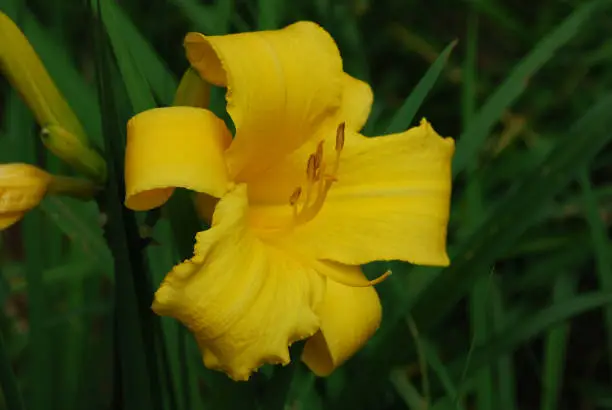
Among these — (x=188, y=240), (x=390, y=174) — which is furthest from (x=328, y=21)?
(x=188, y=240)

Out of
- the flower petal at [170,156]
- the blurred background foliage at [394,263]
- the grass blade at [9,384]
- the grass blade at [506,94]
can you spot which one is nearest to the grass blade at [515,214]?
the blurred background foliage at [394,263]

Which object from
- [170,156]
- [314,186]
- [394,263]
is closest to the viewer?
[170,156]

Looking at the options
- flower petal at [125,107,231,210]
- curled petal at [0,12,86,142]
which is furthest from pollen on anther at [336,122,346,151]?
curled petal at [0,12,86,142]

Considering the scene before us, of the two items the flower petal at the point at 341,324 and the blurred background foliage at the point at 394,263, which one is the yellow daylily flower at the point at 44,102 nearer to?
the blurred background foliage at the point at 394,263

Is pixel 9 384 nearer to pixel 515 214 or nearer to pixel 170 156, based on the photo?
pixel 170 156

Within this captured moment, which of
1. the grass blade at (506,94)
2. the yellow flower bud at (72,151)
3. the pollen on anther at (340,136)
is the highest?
the pollen on anther at (340,136)

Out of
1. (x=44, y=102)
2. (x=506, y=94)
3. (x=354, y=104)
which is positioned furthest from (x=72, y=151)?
(x=506, y=94)

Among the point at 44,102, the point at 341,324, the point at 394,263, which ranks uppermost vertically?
the point at 44,102
